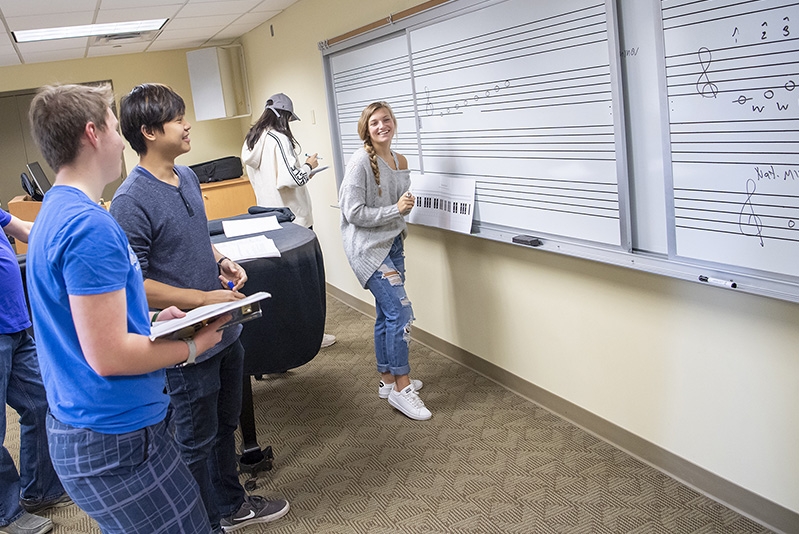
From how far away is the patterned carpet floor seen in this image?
2.37 meters

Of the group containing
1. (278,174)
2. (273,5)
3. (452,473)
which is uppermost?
(273,5)

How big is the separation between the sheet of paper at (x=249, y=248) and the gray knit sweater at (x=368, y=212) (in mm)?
490

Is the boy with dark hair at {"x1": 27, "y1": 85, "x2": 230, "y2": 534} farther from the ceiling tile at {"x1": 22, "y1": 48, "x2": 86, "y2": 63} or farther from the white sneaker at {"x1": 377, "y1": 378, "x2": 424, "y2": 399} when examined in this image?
the ceiling tile at {"x1": 22, "y1": 48, "x2": 86, "y2": 63}

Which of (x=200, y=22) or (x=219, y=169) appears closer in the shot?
(x=200, y=22)

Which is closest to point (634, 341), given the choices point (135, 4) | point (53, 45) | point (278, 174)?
point (278, 174)

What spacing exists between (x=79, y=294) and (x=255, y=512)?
158 centimetres

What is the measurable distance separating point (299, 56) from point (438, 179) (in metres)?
2.39

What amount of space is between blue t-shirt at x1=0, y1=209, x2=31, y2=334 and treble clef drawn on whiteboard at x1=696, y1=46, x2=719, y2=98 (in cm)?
243

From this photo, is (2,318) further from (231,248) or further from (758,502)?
(758,502)

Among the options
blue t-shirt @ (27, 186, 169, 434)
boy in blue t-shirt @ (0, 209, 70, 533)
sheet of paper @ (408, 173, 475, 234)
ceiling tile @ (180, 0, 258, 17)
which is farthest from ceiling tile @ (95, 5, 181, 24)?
blue t-shirt @ (27, 186, 169, 434)

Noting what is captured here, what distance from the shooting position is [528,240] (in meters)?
2.95

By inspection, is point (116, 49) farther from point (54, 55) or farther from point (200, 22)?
point (200, 22)

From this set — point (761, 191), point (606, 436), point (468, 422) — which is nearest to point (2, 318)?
point (468, 422)

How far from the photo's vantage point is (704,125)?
6.89 feet
